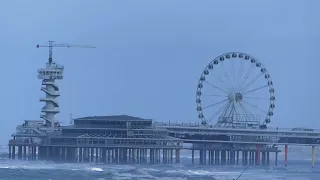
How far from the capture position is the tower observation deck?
136212 millimetres

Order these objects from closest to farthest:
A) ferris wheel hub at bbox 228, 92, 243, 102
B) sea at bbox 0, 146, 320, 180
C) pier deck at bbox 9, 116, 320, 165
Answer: sea at bbox 0, 146, 320, 180
pier deck at bbox 9, 116, 320, 165
ferris wheel hub at bbox 228, 92, 243, 102

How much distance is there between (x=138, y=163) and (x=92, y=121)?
20.5 ft

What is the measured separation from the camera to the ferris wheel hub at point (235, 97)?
132 m

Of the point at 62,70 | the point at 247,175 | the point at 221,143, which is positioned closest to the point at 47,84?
the point at 62,70

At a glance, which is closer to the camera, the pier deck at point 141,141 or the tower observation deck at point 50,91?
the pier deck at point 141,141

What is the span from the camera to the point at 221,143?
134375mm

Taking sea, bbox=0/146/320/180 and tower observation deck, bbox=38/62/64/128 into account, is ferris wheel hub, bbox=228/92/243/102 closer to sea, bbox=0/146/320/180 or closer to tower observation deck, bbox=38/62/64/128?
sea, bbox=0/146/320/180

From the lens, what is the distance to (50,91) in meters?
136

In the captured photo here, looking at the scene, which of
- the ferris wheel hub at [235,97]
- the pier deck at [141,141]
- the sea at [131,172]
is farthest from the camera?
the ferris wheel hub at [235,97]

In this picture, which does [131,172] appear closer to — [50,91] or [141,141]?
[141,141]

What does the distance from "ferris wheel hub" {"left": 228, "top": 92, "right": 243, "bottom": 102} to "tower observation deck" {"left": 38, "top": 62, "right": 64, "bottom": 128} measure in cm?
1825

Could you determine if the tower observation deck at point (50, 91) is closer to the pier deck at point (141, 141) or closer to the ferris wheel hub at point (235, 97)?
the pier deck at point (141, 141)

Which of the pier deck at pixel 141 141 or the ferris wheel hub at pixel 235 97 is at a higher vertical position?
the ferris wheel hub at pixel 235 97

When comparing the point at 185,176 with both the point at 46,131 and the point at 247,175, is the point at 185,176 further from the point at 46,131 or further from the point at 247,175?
the point at 46,131
